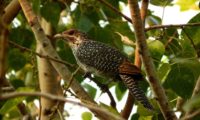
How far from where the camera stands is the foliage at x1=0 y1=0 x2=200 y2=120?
2.82m

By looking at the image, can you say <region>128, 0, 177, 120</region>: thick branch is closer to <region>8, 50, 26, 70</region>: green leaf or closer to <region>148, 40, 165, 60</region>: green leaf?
<region>148, 40, 165, 60</region>: green leaf

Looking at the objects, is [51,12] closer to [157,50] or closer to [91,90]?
[91,90]

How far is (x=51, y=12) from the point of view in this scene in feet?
12.5

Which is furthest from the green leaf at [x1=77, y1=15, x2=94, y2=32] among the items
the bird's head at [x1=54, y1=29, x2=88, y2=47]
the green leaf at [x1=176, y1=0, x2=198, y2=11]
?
the green leaf at [x1=176, y1=0, x2=198, y2=11]

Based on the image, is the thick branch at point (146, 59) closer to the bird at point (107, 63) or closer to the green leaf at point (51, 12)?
the bird at point (107, 63)

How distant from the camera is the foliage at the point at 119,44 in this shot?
282 centimetres

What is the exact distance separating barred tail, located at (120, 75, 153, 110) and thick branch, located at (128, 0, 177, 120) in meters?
0.57

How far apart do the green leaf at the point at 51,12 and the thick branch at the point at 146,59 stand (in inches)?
65.3

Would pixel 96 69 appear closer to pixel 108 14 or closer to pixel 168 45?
pixel 108 14

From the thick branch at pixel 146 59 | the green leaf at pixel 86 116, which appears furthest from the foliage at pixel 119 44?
the thick branch at pixel 146 59

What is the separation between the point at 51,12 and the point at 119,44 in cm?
56

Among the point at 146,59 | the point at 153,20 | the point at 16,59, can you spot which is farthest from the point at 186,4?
the point at 146,59

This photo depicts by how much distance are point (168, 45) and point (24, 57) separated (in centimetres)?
158

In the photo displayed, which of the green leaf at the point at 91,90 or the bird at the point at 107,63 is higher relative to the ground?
the bird at the point at 107,63
